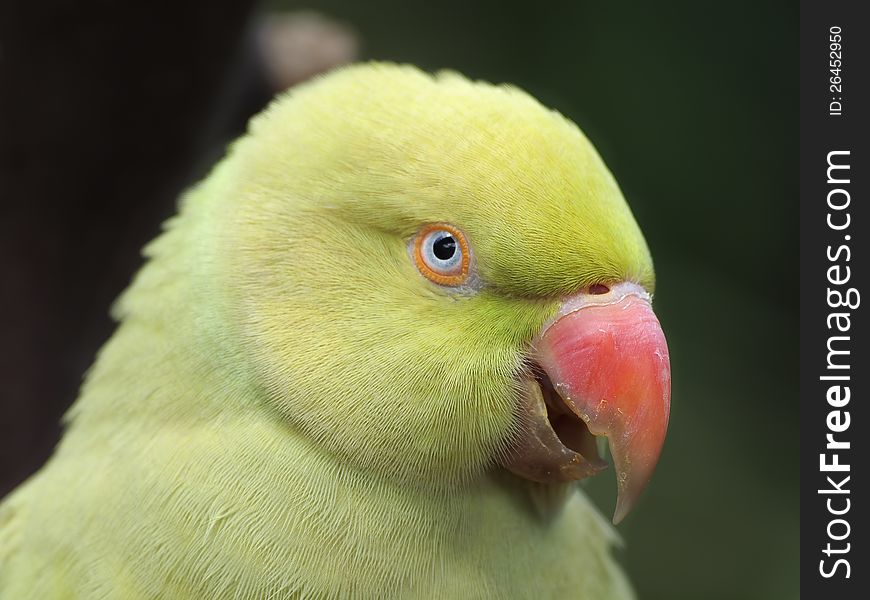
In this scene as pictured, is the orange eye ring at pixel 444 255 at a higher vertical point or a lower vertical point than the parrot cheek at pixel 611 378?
higher

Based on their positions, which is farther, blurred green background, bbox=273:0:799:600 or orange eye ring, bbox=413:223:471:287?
blurred green background, bbox=273:0:799:600

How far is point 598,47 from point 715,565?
8.49 ft

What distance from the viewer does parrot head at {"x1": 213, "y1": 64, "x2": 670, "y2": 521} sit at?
147cm

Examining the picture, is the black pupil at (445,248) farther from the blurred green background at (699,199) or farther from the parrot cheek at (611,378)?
the blurred green background at (699,199)

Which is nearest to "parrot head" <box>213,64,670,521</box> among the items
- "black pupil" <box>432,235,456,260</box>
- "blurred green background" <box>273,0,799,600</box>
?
"black pupil" <box>432,235,456,260</box>

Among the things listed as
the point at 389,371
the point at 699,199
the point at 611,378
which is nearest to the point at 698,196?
the point at 699,199

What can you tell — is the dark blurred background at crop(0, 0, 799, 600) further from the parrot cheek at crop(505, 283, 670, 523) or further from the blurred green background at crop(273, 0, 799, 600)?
the parrot cheek at crop(505, 283, 670, 523)

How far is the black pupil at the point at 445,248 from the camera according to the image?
149 cm

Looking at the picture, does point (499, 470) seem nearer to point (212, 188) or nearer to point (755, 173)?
point (212, 188)

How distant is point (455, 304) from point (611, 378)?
0.28 meters

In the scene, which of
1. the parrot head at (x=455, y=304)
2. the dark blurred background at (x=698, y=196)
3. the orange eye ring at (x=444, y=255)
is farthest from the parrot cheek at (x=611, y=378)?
the dark blurred background at (x=698, y=196)

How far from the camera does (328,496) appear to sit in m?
1.52

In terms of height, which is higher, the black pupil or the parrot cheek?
the black pupil

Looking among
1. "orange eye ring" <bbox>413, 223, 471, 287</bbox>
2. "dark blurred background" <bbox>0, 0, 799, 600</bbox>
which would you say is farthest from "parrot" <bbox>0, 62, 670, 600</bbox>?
"dark blurred background" <bbox>0, 0, 799, 600</bbox>
